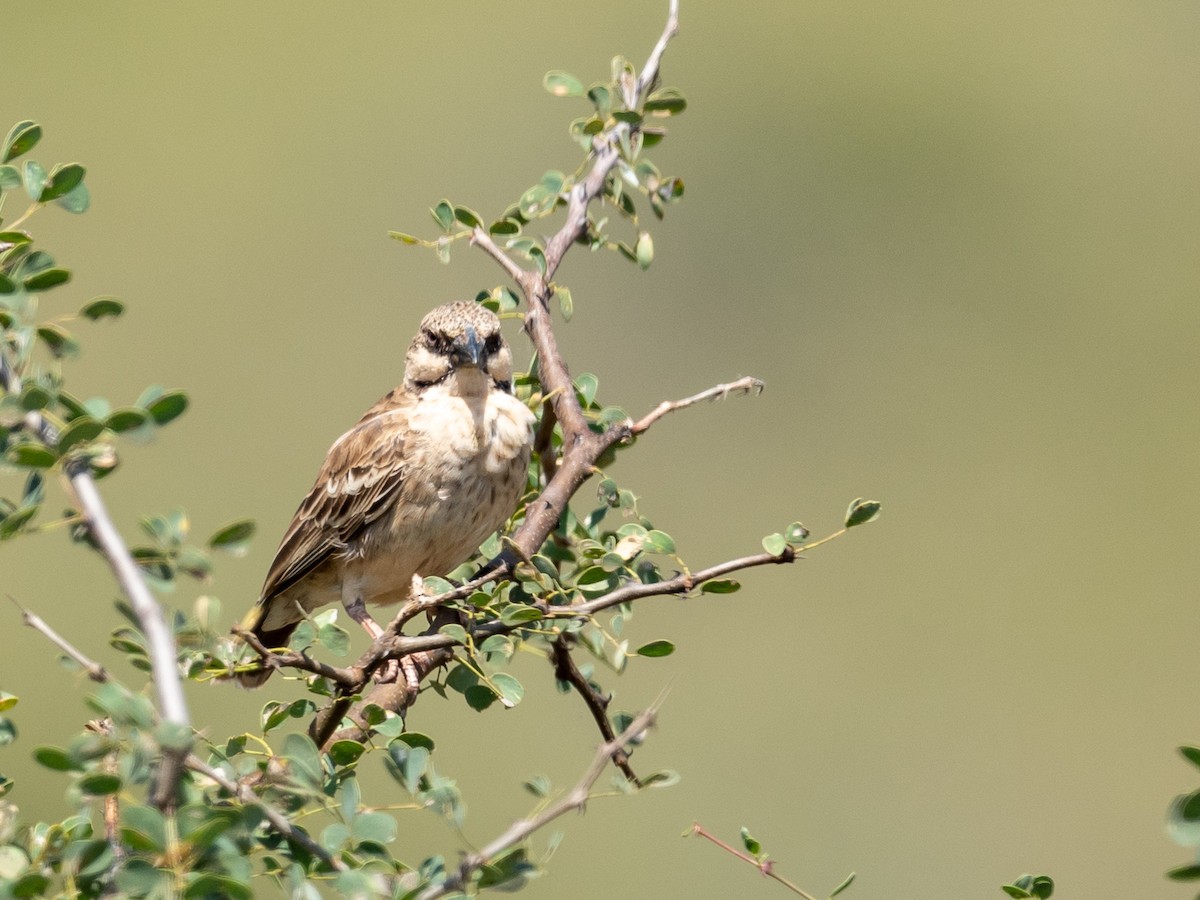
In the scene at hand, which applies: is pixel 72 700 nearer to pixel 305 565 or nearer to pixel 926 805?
pixel 926 805

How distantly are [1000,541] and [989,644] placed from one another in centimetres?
139

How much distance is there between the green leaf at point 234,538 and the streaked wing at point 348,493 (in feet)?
10.2

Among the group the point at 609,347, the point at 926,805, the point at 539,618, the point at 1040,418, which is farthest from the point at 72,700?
the point at 539,618

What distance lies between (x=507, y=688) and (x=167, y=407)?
131cm

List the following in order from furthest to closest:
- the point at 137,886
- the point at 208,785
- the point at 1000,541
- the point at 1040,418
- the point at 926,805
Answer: the point at 1040,418
the point at 1000,541
the point at 926,805
the point at 208,785
the point at 137,886

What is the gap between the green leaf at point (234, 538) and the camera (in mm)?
2249

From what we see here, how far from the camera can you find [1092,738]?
14.1 m

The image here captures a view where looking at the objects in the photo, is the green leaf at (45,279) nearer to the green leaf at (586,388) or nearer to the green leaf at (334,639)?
the green leaf at (334,639)

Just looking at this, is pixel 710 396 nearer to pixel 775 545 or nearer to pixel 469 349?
pixel 775 545

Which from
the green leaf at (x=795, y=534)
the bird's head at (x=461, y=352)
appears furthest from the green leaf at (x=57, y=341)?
the bird's head at (x=461, y=352)

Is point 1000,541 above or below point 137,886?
above

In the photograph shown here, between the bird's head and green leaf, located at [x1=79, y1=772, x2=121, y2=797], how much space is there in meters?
3.10

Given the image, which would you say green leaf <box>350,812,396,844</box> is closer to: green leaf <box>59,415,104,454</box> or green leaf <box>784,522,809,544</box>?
green leaf <box>59,415,104,454</box>

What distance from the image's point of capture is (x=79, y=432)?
2146 millimetres
